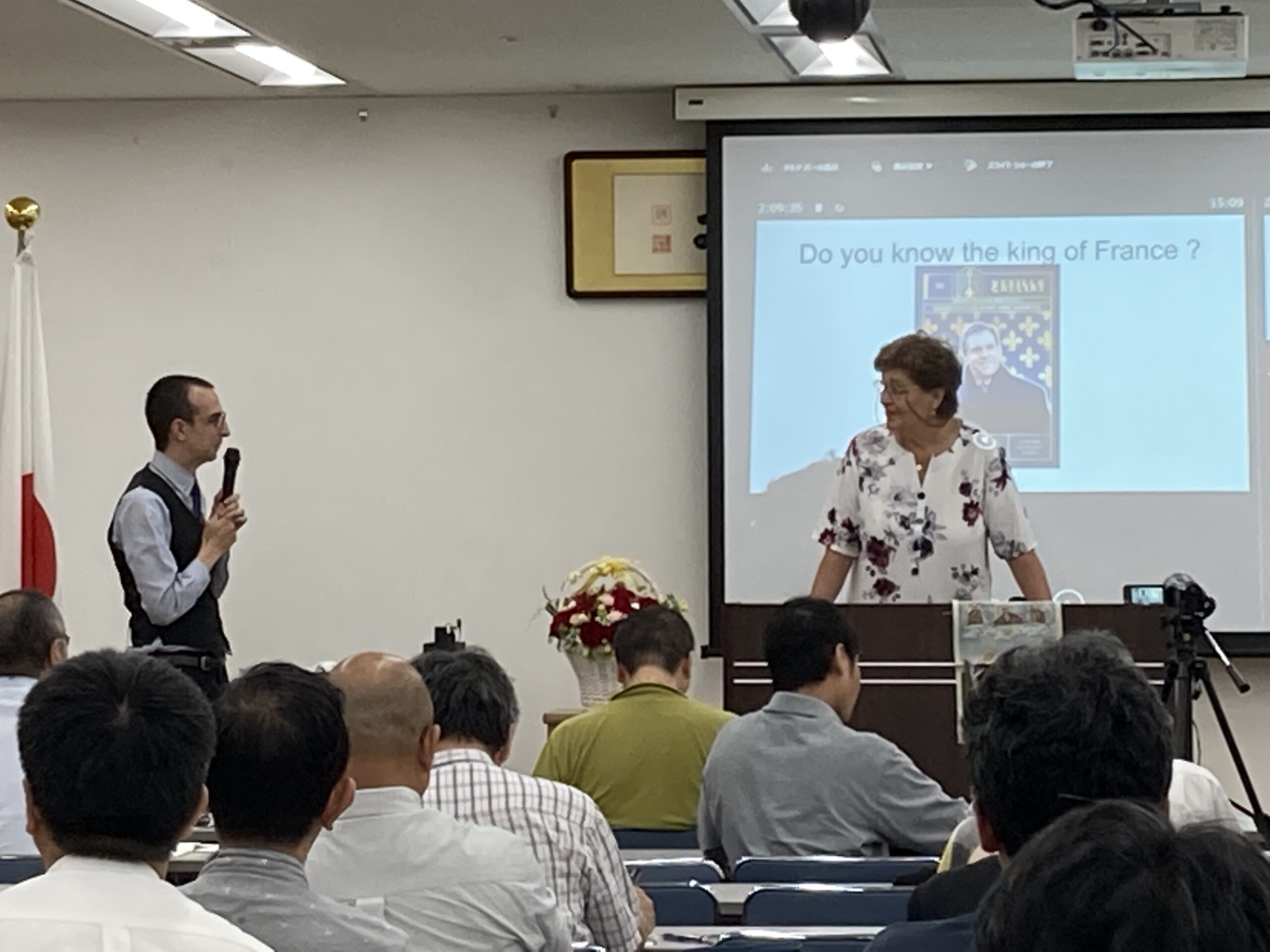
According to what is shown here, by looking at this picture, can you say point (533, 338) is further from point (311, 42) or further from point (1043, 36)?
point (1043, 36)

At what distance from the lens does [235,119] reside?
7.43m

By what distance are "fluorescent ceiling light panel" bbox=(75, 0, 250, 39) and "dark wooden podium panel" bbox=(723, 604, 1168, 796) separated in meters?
2.68

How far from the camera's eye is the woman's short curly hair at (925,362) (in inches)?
195

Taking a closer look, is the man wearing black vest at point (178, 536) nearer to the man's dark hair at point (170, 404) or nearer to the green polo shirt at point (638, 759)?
the man's dark hair at point (170, 404)

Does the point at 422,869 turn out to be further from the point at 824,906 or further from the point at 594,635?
the point at 594,635

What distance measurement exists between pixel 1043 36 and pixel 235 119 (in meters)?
3.11

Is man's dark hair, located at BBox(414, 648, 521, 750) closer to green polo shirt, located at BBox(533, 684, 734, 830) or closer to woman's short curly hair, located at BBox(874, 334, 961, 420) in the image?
green polo shirt, located at BBox(533, 684, 734, 830)

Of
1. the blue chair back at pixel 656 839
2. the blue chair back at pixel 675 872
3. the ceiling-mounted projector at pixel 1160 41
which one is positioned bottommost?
the blue chair back at pixel 656 839

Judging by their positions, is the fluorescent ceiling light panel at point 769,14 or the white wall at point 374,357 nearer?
the fluorescent ceiling light panel at point 769,14

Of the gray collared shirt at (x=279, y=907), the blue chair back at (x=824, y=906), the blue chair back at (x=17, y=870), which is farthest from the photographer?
Answer: the blue chair back at (x=17, y=870)

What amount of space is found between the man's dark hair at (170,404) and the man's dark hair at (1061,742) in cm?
376

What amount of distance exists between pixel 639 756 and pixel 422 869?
72.8 inches

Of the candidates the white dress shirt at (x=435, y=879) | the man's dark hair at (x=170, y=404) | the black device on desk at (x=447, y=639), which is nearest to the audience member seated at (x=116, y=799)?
the white dress shirt at (x=435, y=879)

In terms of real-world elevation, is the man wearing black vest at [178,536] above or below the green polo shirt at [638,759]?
above
